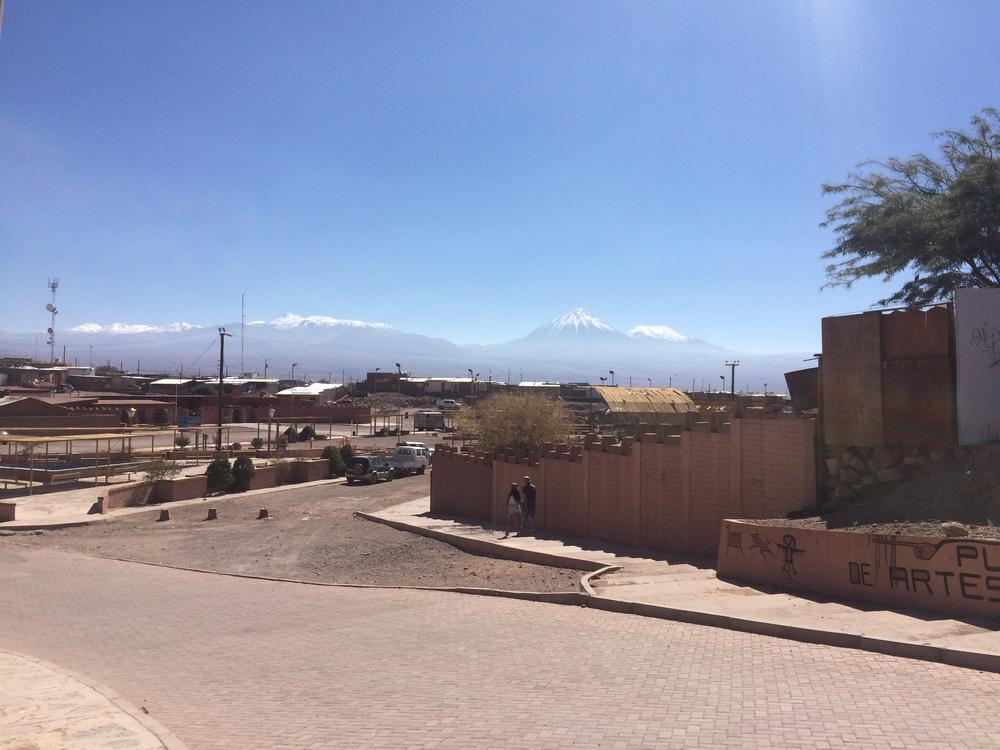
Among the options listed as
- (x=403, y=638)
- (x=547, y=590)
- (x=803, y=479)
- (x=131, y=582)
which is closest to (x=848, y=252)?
(x=803, y=479)

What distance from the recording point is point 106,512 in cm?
3022

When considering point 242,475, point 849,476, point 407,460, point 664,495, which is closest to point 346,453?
point 407,460

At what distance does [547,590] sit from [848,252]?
13.6 m

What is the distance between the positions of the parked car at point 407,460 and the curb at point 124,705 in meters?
32.0

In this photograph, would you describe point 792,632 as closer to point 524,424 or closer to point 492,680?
Answer: point 492,680

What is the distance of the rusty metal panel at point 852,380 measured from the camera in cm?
1420

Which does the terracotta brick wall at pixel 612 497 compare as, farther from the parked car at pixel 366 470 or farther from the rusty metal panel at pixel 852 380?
the parked car at pixel 366 470

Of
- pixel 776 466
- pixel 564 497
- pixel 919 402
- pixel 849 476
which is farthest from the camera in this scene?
pixel 564 497

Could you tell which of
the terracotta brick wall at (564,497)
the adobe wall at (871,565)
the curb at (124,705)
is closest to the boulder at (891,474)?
the adobe wall at (871,565)

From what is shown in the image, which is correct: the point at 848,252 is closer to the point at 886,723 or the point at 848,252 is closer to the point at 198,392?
the point at 886,723

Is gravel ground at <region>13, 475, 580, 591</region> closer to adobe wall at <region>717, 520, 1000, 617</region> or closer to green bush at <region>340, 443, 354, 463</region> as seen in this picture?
adobe wall at <region>717, 520, 1000, 617</region>

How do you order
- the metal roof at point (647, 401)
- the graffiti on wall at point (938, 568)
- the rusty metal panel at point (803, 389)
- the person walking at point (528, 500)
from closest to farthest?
the graffiti on wall at point (938, 568) < the rusty metal panel at point (803, 389) < the person walking at point (528, 500) < the metal roof at point (647, 401)

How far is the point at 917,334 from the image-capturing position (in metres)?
13.9

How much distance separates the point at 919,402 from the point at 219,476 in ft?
99.4
